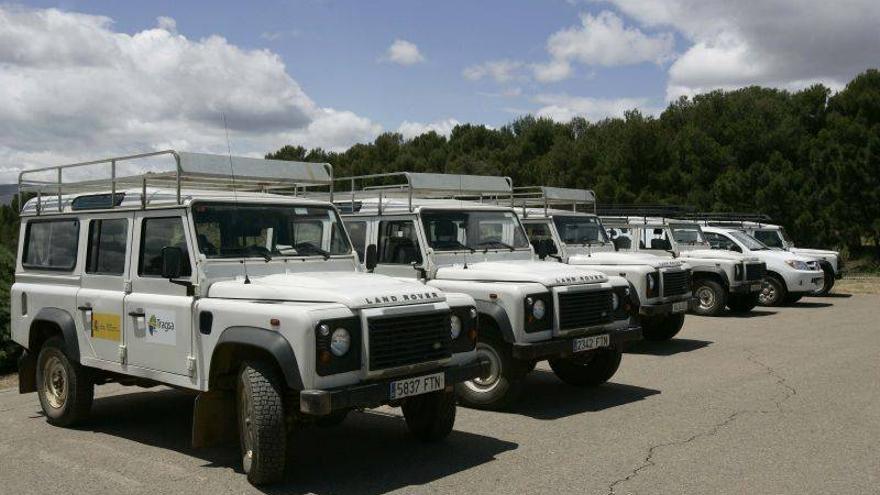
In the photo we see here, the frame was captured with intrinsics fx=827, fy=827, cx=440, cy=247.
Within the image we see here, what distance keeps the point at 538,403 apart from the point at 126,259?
13.7 feet

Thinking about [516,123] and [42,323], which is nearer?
[42,323]

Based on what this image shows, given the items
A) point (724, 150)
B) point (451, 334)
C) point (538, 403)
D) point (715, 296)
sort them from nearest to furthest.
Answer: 1. point (451, 334)
2. point (538, 403)
3. point (715, 296)
4. point (724, 150)

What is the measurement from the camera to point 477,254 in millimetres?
9320

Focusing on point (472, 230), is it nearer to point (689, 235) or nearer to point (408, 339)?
point (408, 339)

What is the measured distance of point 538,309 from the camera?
7812mm

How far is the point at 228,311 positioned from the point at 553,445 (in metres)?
2.80

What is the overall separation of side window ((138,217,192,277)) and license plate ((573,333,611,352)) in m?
3.73

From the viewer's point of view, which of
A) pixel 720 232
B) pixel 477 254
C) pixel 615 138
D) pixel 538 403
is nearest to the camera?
pixel 538 403

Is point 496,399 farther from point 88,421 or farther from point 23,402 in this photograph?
point 23,402

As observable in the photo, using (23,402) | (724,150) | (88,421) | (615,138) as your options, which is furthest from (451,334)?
(615,138)

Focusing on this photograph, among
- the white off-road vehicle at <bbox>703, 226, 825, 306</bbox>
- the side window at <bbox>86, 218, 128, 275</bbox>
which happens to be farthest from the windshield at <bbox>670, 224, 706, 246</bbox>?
the side window at <bbox>86, 218, 128, 275</bbox>

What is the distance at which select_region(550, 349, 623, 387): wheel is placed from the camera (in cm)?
897

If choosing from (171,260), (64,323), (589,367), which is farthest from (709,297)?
(171,260)

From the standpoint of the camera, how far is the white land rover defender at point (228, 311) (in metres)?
5.49
